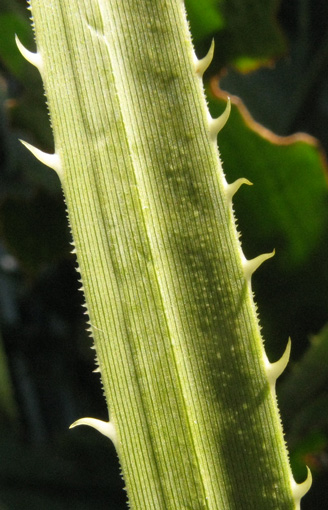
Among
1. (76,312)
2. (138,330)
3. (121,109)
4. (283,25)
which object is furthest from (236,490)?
(283,25)

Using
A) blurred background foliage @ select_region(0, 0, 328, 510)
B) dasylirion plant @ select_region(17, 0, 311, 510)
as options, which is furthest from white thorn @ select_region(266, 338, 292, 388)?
Result: blurred background foliage @ select_region(0, 0, 328, 510)

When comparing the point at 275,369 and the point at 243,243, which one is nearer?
the point at 275,369

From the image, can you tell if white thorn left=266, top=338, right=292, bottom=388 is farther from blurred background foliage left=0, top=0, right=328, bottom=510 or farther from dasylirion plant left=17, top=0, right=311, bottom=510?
blurred background foliage left=0, top=0, right=328, bottom=510

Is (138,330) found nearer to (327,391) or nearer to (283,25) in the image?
(327,391)

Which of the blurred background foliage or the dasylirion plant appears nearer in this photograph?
the dasylirion plant

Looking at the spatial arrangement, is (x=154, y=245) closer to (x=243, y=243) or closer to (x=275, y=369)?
(x=275, y=369)

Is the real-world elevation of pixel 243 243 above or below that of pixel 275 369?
above

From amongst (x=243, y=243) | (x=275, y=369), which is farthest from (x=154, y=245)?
(x=243, y=243)
